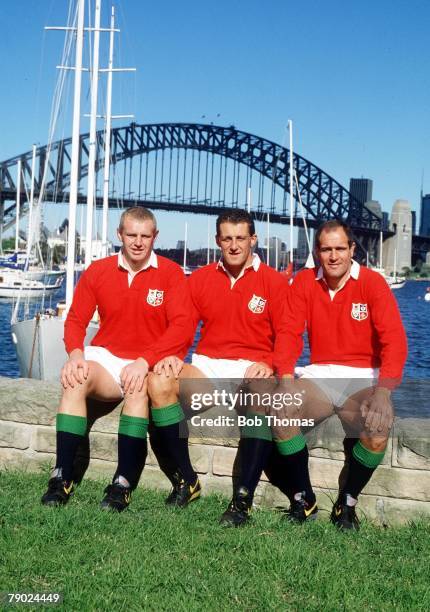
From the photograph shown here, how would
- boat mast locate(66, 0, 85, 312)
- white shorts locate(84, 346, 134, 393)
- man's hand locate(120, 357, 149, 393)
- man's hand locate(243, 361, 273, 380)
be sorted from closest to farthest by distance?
man's hand locate(120, 357, 149, 393), man's hand locate(243, 361, 273, 380), white shorts locate(84, 346, 134, 393), boat mast locate(66, 0, 85, 312)

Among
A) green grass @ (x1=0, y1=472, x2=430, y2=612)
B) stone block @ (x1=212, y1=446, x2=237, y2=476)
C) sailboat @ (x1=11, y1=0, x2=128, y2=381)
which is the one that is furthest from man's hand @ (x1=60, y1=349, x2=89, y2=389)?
sailboat @ (x1=11, y1=0, x2=128, y2=381)

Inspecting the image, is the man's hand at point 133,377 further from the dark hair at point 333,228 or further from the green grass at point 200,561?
the dark hair at point 333,228

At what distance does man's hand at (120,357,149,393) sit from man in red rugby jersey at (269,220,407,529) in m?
0.63

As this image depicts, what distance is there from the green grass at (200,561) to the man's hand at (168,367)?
2.04 ft

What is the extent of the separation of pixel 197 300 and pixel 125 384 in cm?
67

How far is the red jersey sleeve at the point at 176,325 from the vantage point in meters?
3.67

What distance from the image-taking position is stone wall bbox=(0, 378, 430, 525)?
3459mm

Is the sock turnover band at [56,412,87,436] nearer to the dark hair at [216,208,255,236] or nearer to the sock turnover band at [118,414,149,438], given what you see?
the sock turnover band at [118,414,149,438]

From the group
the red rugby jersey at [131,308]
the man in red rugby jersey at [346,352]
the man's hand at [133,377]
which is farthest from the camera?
the red rugby jersey at [131,308]

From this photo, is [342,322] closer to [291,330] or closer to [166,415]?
[291,330]

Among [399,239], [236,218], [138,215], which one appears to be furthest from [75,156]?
[399,239]

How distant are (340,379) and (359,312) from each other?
337mm

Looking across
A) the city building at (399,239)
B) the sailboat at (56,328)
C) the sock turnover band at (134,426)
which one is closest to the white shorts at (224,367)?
the sock turnover band at (134,426)

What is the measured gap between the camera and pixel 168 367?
353cm
